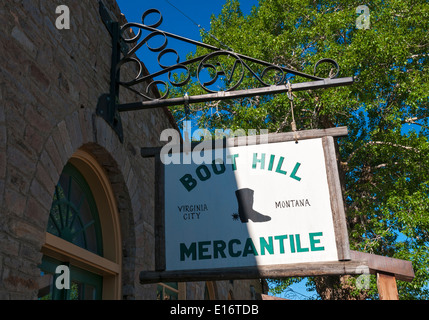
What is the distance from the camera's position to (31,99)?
9.91 ft

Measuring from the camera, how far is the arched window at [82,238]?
11.2ft

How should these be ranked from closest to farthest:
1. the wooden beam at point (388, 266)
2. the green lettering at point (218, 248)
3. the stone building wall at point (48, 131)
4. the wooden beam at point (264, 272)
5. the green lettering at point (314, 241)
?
the stone building wall at point (48, 131) → the wooden beam at point (264, 272) → the green lettering at point (314, 241) → the green lettering at point (218, 248) → the wooden beam at point (388, 266)

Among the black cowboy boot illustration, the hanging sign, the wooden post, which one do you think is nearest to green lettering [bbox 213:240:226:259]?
the hanging sign

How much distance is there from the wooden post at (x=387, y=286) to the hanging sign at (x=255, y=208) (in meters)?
1.50

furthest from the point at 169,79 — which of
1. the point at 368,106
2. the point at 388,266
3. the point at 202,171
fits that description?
the point at 368,106

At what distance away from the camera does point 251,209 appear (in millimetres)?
3367

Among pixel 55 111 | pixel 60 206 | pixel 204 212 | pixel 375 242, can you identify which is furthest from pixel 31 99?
pixel 375 242

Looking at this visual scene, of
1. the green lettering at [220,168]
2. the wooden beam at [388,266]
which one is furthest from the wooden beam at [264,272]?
the wooden beam at [388,266]

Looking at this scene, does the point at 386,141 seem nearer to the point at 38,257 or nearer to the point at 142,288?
the point at 142,288

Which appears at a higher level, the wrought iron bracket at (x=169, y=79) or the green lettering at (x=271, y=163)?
the wrought iron bracket at (x=169, y=79)

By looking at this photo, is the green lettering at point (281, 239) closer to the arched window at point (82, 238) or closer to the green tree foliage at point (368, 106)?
the arched window at point (82, 238)

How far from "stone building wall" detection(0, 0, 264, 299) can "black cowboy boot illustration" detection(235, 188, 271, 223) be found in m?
1.29

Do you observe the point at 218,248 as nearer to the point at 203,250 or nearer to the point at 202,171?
the point at 203,250
